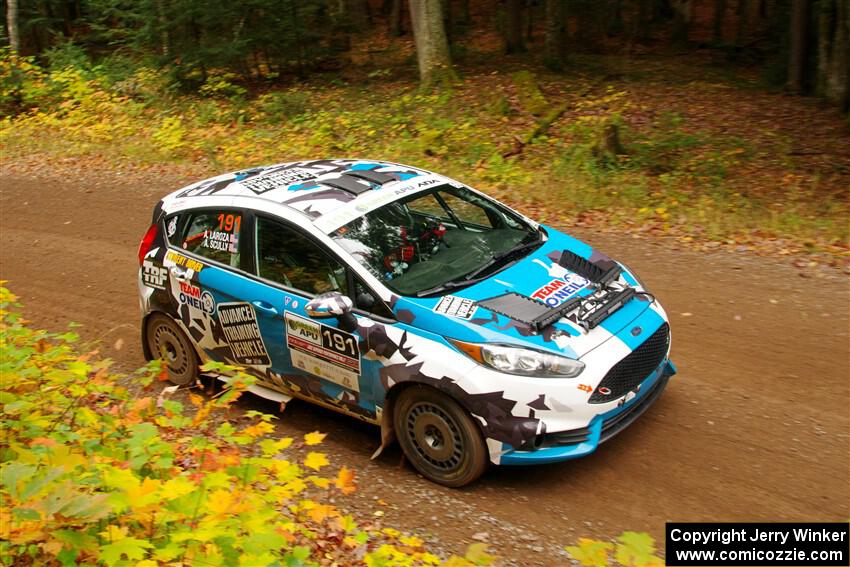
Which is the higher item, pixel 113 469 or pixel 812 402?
pixel 113 469

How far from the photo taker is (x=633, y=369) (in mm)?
5348

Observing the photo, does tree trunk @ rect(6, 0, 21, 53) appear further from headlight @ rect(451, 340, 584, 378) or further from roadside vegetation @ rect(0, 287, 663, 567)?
headlight @ rect(451, 340, 584, 378)

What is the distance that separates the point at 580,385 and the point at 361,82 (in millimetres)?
15895

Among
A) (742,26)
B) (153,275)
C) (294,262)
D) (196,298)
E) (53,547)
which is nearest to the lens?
(53,547)

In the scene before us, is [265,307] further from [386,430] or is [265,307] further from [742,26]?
[742,26]

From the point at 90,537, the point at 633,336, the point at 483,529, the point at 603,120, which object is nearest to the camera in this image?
the point at 90,537

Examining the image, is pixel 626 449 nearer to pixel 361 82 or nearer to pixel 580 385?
pixel 580 385

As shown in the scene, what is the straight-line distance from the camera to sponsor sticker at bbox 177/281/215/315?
6.57m

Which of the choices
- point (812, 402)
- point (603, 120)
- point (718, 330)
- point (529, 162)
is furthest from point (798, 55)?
point (812, 402)

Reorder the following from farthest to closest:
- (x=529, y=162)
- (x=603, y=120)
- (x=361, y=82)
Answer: (x=361, y=82), (x=603, y=120), (x=529, y=162)

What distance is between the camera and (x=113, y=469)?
347 cm

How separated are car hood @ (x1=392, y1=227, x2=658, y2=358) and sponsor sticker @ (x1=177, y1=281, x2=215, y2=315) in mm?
1942

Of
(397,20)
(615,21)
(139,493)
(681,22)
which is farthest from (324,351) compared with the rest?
(397,20)

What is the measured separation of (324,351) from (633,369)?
2264 mm
